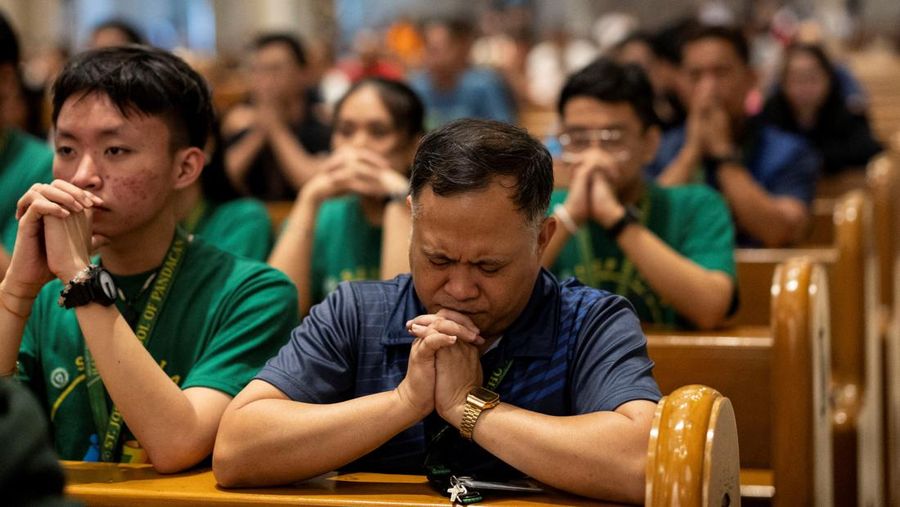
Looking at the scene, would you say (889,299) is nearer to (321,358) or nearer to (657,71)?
(657,71)

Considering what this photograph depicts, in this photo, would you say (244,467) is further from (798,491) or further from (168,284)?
(798,491)

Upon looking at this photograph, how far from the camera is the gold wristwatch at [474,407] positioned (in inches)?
70.8

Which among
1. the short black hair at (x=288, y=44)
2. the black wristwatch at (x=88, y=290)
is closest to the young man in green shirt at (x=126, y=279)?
the black wristwatch at (x=88, y=290)

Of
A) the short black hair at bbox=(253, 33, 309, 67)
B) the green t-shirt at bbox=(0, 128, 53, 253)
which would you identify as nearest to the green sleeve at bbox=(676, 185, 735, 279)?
the green t-shirt at bbox=(0, 128, 53, 253)

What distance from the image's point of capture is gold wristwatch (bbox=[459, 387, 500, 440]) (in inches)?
70.8

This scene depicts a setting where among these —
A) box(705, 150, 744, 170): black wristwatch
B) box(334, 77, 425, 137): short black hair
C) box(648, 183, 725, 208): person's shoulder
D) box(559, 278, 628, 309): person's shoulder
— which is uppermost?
box(334, 77, 425, 137): short black hair

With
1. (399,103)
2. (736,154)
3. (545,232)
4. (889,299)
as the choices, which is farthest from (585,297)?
(889,299)

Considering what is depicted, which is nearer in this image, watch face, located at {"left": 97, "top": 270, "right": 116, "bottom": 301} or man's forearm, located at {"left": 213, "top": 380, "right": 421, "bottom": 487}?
man's forearm, located at {"left": 213, "top": 380, "right": 421, "bottom": 487}

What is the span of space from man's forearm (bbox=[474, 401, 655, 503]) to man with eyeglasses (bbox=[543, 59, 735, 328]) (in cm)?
130

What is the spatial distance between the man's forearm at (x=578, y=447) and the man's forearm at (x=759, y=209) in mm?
2478

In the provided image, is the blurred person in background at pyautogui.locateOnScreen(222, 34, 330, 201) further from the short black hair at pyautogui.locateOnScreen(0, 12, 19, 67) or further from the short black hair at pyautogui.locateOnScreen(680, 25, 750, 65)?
the short black hair at pyautogui.locateOnScreen(680, 25, 750, 65)

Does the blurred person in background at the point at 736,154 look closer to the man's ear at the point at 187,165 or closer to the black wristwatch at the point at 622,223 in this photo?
the black wristwatch at the point at 622,223

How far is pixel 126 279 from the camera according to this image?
2.22 m

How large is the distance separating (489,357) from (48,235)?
0.78 meters
